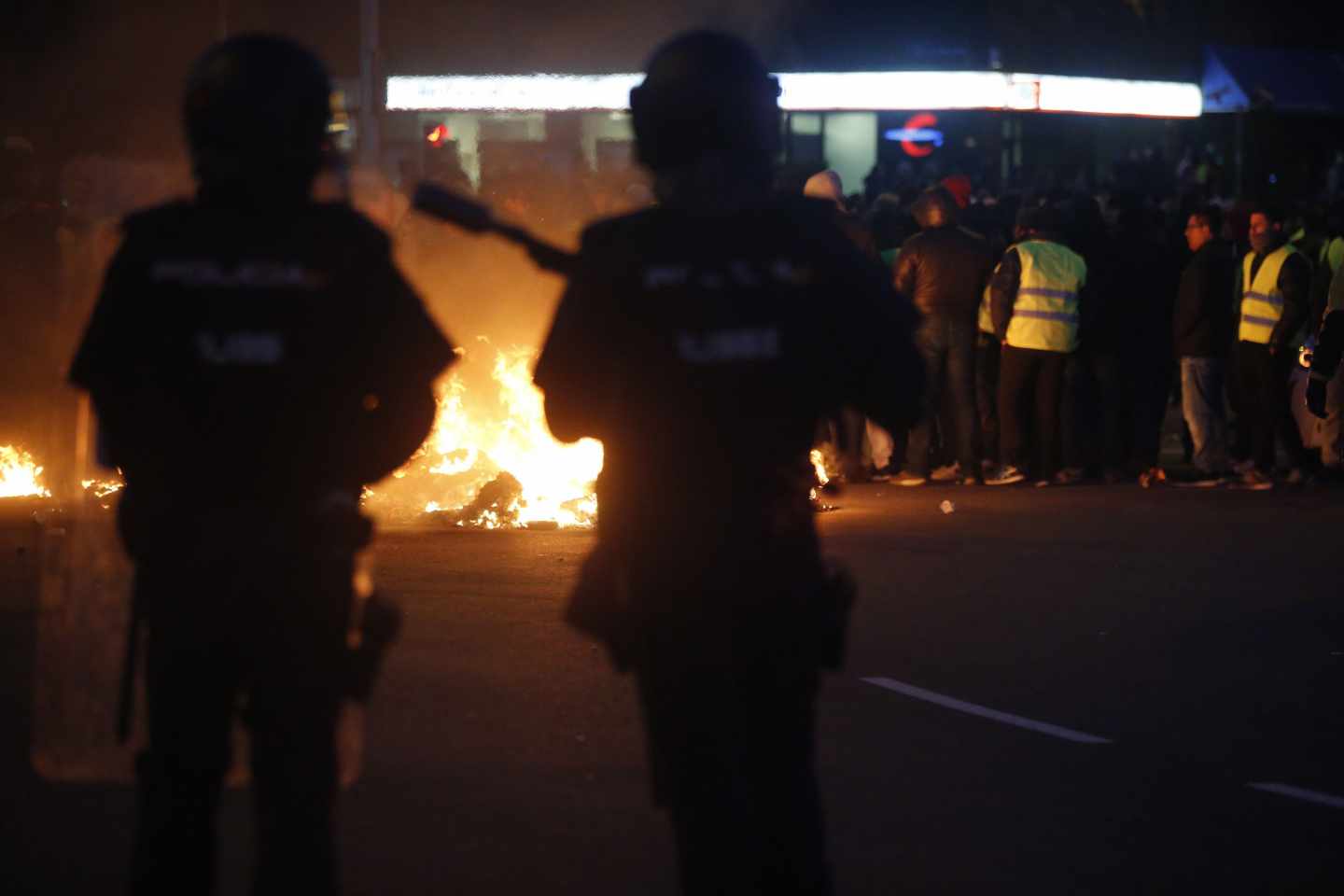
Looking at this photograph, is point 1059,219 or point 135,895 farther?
point 1059,219

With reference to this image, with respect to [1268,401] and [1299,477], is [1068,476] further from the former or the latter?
[1299,477]

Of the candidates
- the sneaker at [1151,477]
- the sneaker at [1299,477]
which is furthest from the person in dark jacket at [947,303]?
the sneaker at [1299,477]

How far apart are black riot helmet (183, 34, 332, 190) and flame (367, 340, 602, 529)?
839cm

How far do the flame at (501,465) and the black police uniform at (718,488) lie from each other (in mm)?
8268

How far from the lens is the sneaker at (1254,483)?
14.1 meters

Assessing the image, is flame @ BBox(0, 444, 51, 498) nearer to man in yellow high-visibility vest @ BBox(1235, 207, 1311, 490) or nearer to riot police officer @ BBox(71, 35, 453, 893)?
man in yellow high-visibility vest @ BBox(1235, 207, 1311, 490)

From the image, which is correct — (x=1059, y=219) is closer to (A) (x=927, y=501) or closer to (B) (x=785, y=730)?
(A) (x=927, y=501)

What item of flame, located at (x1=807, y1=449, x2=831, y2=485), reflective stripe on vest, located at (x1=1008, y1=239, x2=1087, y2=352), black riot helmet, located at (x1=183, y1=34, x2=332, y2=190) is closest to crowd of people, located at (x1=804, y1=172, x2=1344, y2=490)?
reflective stripe on vest, located at (x1=1008, y1=239, x2=1087, y2=352)

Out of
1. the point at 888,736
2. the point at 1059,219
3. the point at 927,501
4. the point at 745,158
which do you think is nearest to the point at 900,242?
the point at 1059,219

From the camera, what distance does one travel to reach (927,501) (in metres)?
13.2

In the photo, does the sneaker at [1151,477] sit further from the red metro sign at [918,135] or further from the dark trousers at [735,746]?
the red metro sign at [918,135]

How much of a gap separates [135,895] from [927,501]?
10064 millimetres

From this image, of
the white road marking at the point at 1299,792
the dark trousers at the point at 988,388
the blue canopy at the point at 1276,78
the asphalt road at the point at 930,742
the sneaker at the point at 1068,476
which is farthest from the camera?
the blue canopy at the point at 1276,78

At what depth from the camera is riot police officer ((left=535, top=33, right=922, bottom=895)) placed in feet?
11.3
